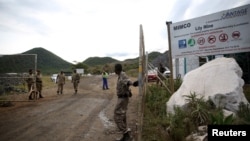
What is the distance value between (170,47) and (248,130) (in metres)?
5.11

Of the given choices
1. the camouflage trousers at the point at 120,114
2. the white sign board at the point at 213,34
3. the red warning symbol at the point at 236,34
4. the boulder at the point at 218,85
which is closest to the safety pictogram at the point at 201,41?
the white sign board at the point at 213,34

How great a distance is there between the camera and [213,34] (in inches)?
327

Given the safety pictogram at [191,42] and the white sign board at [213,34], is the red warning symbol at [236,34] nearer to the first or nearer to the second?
the white sign board at [213,34]

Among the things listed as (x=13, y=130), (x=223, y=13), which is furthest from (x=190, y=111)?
(x=13, y=130)

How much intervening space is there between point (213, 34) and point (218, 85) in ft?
6.39

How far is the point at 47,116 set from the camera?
31.1 feet

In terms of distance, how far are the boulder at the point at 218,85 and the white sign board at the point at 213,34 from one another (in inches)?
20.2

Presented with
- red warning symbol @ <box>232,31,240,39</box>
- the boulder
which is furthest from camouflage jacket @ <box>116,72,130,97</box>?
red warning symbol @ <box>232,31,240,39</box>

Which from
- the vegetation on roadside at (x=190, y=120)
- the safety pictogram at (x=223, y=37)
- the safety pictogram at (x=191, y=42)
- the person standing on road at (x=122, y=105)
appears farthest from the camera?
the safety pictogram at (x=191, y=42)

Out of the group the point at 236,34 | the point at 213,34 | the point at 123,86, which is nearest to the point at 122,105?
the point at 123,86

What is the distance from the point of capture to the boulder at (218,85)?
6660 millimetres

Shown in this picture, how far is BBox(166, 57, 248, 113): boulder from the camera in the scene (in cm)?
666

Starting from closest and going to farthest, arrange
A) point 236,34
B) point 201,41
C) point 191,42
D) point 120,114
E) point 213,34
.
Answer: point 120,114 → point 236,34 → point 213,34 → point 201,41 → point 191,42

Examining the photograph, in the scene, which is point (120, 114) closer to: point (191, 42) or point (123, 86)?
point (123, 86)
